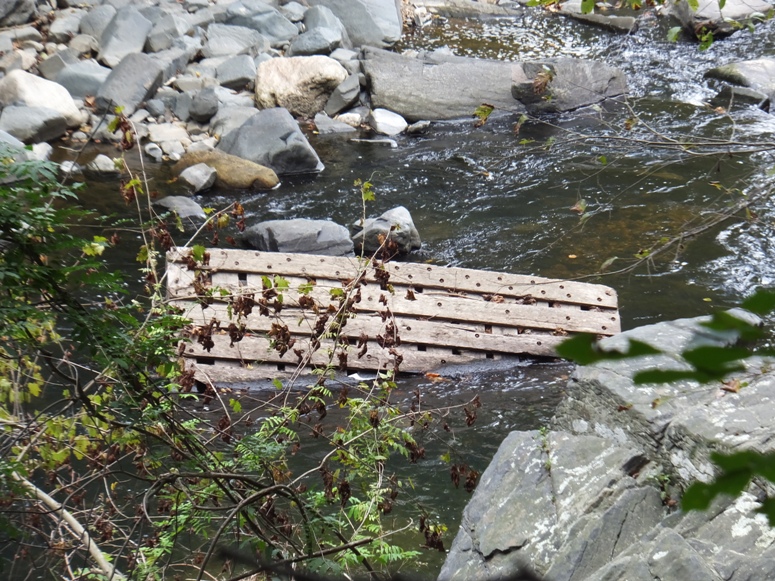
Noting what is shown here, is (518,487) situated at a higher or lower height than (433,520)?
higher

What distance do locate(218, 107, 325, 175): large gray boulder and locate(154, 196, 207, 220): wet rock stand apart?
1.47 meters

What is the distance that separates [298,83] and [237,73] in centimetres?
101

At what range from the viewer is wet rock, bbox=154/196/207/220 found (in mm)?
8688

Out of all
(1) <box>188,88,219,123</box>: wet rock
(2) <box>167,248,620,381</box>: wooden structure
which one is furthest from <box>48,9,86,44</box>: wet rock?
(2) <box>167,248,620,381</box>: wooden structure

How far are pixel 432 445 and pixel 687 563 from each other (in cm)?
242

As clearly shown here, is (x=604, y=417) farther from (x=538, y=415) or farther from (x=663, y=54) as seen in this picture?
(x=663, y=54)

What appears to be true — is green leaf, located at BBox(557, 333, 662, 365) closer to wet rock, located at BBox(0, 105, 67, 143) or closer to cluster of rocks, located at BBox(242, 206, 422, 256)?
cluster of rocks, located at BBox(242, 206, 422, 256)

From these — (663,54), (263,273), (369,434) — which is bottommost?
(663,54)

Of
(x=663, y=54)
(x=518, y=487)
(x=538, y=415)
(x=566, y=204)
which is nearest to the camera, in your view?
(x=518, y=487)

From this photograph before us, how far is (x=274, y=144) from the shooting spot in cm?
1017

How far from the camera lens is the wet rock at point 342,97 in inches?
472

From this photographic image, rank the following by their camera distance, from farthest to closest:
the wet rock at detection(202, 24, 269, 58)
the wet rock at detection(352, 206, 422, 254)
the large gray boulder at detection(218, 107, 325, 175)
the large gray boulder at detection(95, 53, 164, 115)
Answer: the wet rock at detection(202, 24, 269, 58), the large gray boulder at detection(95, 53, 164, 115), the large gray boulder at detection(218, 107, 325, 175), the wet rock at detection(352, 206, 422, 254)

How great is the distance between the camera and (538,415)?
6000 millimetres

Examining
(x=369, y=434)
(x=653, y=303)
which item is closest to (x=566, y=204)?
(x=653, y=303)
